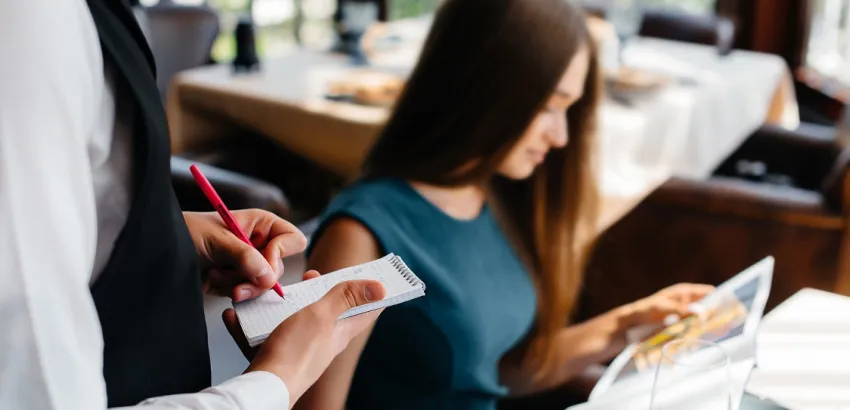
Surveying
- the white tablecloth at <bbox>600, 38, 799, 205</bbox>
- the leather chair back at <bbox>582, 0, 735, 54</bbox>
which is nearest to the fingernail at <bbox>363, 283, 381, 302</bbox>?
the white tablecloth at <bbox>600, 38, 799, 205</bbox>

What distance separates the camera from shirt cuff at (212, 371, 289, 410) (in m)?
0.57

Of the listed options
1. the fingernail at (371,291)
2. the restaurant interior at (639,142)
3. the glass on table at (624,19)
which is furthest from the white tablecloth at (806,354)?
the glass on table at (624,19)

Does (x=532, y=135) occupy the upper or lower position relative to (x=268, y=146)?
upper

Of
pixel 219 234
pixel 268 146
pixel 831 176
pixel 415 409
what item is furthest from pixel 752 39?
pixel 219 234

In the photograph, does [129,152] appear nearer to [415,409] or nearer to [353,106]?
[415,409]

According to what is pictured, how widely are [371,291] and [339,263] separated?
33cm

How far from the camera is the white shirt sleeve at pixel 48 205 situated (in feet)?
1.40

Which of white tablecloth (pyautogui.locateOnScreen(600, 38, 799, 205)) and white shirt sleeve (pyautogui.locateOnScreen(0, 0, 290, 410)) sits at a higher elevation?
white shirt sleeve (pyautogui.locateOnScreen(0, 0, 290, 410))

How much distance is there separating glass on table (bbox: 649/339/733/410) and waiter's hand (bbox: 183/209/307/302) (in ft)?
1.13

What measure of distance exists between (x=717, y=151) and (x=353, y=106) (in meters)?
1.07

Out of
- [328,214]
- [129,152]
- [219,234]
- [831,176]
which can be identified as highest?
[129,152]

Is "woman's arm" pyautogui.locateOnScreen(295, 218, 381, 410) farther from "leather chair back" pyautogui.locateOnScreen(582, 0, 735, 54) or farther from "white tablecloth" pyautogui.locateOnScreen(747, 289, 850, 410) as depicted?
"leather chair back" pyautogui.locateOnScreen(582, 0, 735, 54)

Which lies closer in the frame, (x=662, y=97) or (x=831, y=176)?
(x=831, y=176)

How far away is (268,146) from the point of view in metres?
2.36
